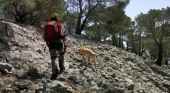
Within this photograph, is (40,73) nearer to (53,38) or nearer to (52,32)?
(53,38)

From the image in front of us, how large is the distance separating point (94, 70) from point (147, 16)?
19119 mm

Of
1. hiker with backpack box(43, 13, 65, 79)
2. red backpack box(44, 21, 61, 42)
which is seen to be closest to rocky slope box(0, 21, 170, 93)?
hiker with backpack box(43, 13, 65, 79)

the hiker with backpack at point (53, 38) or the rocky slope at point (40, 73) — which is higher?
the hiker with backpack at point (53, 38)

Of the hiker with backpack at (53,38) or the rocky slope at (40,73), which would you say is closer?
the rocky slope at (40,73)

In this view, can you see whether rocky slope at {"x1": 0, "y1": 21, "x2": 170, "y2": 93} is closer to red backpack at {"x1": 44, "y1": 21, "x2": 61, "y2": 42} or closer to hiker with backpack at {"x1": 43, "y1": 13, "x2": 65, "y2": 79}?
hiker with backpack at {"x1": 43, "y1": 13, "x2": 65, "y2": 79}

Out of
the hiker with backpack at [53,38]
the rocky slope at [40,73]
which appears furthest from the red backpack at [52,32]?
the rocky slope at [40,73]

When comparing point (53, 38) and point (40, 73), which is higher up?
point (53, 38)

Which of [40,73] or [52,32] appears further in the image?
[40,73]

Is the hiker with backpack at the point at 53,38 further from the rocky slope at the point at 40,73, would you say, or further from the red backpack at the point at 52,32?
the rocky slope at the point at 40,73

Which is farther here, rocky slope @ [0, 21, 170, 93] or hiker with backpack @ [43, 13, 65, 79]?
hiker with backpack @ [43, 13, 65, 79]

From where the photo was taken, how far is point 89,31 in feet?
120

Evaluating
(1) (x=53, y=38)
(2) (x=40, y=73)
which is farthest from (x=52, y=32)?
(2) (x=40, y=73)

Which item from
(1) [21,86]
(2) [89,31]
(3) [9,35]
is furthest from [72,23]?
(1) [21,86]

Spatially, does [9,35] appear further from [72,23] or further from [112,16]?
[72,23]
